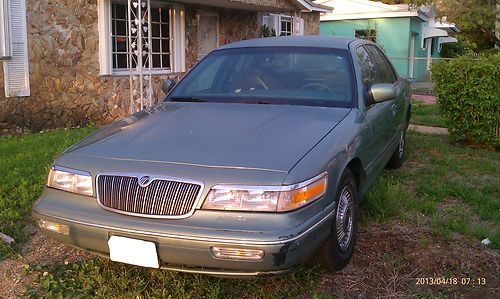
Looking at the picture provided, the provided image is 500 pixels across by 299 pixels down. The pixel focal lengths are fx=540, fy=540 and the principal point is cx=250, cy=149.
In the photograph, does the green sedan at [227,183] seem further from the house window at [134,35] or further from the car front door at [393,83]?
the house window at [134,35]

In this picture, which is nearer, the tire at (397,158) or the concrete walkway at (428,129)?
the tire at (397,158)

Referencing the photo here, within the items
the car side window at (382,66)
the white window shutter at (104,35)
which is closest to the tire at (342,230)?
the car side window at (382,66)

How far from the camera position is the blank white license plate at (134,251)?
9.69ft

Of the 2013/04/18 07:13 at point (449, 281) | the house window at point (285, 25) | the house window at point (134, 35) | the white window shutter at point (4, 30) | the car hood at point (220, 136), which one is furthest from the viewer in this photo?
the house window at point (285, 25)

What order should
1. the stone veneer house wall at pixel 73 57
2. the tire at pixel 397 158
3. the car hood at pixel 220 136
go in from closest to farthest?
A: 1. the car hood at pixel 220 136
2. the tire at pixel 397 158
3. the stone veneer house wall at pixel 73 57

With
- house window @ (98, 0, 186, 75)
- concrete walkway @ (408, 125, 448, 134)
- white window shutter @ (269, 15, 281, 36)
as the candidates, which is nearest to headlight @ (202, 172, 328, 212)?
concrete walkway @ (408, 125, 448, 134)

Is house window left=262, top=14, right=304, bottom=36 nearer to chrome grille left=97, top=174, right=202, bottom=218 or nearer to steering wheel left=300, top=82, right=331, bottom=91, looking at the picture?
steering wheel left=300, top=82, right=331, bottom=91

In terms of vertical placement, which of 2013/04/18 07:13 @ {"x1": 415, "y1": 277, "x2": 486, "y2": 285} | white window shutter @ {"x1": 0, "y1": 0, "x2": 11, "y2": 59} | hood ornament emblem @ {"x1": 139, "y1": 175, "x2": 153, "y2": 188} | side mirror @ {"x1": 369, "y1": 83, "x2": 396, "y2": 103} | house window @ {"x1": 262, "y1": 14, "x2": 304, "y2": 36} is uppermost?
house window @ {"x1": 262, "y1": 14, "x2": 304, "y2": 36}

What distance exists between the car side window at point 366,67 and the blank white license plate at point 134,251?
7.88ft

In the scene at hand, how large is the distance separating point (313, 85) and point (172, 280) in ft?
6.31

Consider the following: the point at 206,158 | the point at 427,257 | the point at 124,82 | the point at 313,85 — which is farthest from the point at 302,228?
the point at 124,82

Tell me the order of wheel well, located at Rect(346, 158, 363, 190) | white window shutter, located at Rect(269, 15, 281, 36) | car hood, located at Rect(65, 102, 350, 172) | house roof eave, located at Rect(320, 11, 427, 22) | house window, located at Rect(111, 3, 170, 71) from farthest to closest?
house roof eave, located at Rect(320, 11, 427, 22) < white window shutter, located at Rect(269, 15, 281, 36) < house window, located at Rect(111, 3, 170, 71) < wheel well, located at Rect(346, 158, 363, 190) < car hood, located at Rect(65, 102, 350, 172)

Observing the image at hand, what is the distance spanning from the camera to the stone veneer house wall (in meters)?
8.51

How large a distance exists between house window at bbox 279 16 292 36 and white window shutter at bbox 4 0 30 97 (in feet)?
31.5
